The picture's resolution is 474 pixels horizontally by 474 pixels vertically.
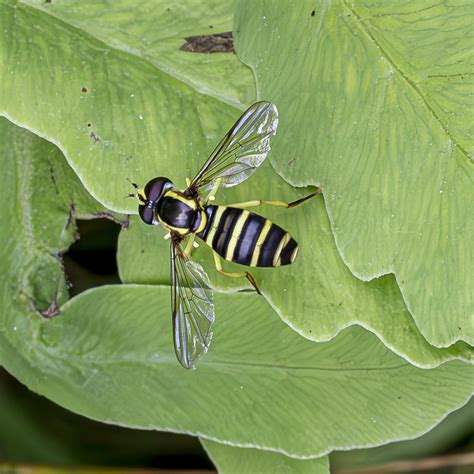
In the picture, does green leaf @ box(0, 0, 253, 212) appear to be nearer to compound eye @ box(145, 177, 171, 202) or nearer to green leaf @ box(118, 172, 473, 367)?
compound eye @ box(145, 177, 171, 202)

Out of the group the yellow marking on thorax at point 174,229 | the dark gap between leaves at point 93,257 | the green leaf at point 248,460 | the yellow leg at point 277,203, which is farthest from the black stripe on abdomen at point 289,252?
the dark gap between leaves at point 93,257

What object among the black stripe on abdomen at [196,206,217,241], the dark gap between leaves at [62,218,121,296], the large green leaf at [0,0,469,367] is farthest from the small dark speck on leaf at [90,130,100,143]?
the dark gap between leaves at [62,218,121,296]

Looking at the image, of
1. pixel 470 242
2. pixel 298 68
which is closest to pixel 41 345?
pixel 298 68

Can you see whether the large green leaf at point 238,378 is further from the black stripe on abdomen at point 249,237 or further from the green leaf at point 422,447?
the green leaf at point 422,447

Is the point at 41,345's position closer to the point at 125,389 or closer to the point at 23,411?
the point at 125,389

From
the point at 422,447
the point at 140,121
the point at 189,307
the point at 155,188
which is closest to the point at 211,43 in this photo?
the point at 140,121

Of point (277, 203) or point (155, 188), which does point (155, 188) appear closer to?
point (155, 188)
